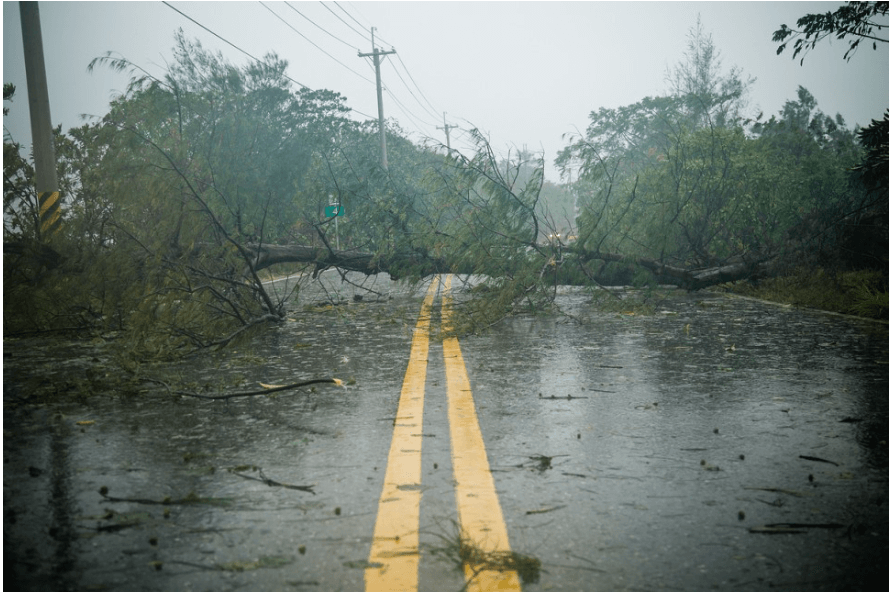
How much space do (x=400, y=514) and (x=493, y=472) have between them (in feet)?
2.37

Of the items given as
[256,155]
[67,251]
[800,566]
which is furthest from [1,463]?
[256,155]

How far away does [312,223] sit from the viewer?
12.1 metres

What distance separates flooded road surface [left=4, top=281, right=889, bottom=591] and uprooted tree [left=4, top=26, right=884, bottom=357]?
1.43m

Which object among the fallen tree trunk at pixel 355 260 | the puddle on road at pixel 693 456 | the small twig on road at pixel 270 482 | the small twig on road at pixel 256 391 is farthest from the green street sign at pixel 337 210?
the small twig on road at pixel 270 482

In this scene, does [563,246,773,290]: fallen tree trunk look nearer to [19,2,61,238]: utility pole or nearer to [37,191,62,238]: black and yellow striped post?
[37,191,62,238]: black and yellow striped post

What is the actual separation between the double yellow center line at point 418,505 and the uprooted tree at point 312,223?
12.0 feet

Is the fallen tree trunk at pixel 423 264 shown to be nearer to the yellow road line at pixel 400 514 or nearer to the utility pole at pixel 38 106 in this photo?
the utility pole at pixel 38 106

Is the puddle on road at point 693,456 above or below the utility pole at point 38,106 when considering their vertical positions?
below

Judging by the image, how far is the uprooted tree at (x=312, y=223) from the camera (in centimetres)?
877

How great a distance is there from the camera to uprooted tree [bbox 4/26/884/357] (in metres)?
8.77

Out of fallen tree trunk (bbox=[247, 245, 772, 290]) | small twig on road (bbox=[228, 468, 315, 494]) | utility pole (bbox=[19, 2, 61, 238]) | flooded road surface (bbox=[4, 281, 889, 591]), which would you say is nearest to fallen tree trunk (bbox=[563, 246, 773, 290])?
fallen tree trunk (bbox=[247, 245, 772, 290])

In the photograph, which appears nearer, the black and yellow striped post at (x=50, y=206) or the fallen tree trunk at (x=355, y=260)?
the black and yellow striped post at (x=50, y=206)

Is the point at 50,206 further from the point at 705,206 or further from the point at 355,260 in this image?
the point at 705,206

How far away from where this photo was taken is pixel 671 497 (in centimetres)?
346
